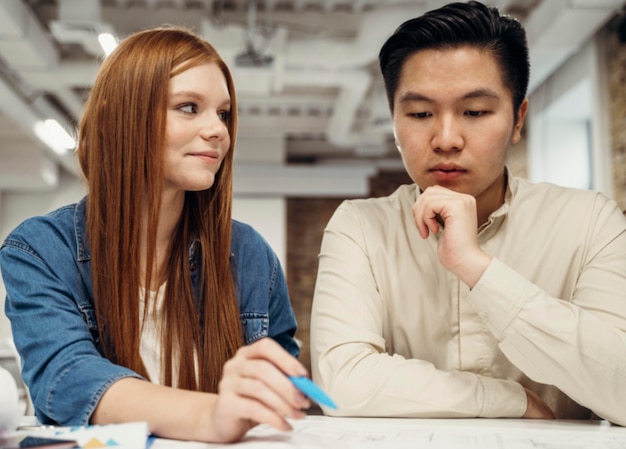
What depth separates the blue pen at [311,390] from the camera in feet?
2.84

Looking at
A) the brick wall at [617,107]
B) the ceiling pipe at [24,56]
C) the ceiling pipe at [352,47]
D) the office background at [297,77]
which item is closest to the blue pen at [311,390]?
the office background at [297,77]

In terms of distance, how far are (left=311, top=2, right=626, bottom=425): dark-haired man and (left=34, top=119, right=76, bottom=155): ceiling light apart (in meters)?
6.68

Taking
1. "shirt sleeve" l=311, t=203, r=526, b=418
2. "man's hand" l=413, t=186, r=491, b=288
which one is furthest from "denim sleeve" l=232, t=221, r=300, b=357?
"man's hand" l=413, t=186, r=491, b=288

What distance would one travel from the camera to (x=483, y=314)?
1369 millimetres

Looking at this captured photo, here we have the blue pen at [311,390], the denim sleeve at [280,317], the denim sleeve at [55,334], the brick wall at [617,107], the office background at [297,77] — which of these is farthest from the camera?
the brick wall at [617,107]

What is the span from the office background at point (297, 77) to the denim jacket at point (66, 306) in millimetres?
2800

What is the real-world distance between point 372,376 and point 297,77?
569 centimetres

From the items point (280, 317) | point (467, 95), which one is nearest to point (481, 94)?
point (467, 95)

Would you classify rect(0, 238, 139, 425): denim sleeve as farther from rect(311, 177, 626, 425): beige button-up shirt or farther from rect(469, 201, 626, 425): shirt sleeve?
rect(469, 201, 626, 425): shirt sleeve

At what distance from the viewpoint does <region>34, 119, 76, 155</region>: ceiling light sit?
7813 millimetres

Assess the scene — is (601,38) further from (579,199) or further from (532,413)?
(532,413)

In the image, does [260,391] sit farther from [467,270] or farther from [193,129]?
[193,129]

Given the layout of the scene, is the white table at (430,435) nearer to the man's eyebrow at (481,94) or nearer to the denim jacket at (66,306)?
the denim jacket at (66,306)

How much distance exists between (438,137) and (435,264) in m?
0.32
